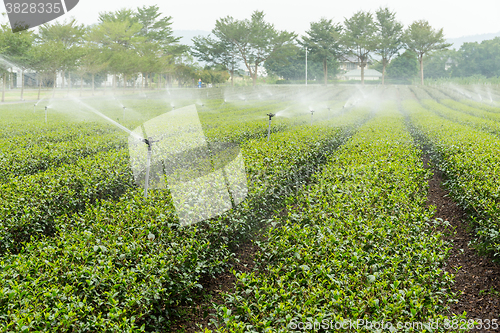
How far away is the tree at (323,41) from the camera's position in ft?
207

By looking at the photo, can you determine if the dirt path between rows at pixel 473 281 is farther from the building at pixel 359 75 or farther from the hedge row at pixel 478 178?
the building at pixel 359 75

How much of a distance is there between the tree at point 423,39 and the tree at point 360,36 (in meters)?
5.98

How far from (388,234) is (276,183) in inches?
87.8

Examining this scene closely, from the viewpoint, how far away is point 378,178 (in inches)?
209

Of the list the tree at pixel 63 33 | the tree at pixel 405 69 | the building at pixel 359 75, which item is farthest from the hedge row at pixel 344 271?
the building at pixel 359 75

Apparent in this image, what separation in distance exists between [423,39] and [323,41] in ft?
54.0

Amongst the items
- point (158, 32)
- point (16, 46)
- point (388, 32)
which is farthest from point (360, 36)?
point (16, 46)

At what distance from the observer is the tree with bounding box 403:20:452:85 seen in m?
59.1

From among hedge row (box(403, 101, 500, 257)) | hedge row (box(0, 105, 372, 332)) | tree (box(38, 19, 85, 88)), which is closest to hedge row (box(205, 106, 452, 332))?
hedge row (box(0, 105, 372, 332))

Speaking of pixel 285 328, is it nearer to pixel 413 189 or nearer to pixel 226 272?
pixel 226 272

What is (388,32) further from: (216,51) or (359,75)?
(359,75)

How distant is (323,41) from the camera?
63.9m

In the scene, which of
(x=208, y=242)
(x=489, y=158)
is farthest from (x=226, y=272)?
(x=489, y=158)

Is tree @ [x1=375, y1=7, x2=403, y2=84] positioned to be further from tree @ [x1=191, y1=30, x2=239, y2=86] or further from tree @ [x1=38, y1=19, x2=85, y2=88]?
tree @ [x1=38, y1=19, x2=85, y2=88]
